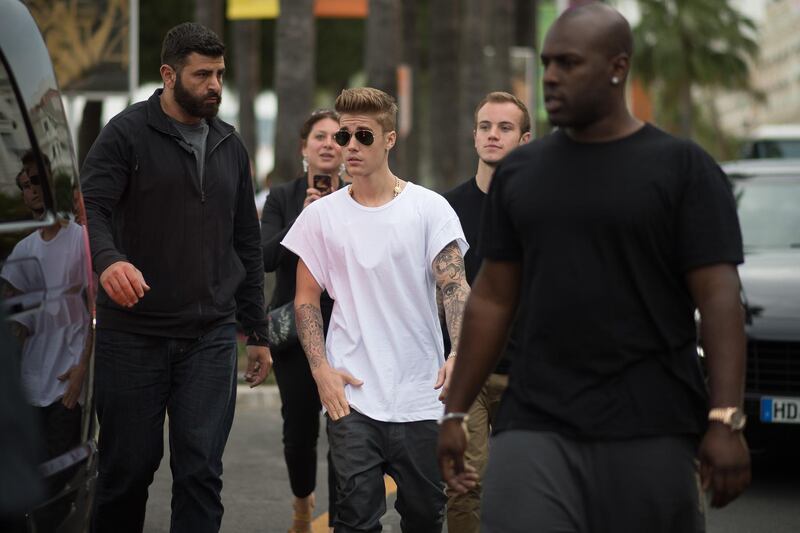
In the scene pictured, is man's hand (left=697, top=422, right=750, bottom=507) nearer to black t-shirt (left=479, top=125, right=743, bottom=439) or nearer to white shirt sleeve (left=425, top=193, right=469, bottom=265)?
black t-shirt (left=479, top=125, right=743, bottom=439)

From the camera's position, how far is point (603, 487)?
396 centimetres

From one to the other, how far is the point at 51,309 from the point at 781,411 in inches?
217

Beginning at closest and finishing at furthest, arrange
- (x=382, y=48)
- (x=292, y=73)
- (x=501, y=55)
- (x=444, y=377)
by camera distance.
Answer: (x=444, y=377)
(x=292, y=73)
(x=382, y=48)
(x=501, y=55)

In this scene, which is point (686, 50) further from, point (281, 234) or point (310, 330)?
point (310, 330)

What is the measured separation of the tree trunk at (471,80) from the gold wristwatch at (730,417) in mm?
22543

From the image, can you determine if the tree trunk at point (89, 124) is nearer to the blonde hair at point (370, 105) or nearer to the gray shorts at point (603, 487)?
the blonde hair at point (370, 105)

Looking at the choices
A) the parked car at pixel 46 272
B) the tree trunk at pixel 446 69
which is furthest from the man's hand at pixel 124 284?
the tree trunk at pixel 446 69

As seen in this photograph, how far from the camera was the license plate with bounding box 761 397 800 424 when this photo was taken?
8.68 m

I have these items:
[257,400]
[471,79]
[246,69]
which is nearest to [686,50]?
[246,69]

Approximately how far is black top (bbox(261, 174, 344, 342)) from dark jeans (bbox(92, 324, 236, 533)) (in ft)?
4.16

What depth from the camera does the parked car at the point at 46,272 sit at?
395 centimetres

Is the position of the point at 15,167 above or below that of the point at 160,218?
above

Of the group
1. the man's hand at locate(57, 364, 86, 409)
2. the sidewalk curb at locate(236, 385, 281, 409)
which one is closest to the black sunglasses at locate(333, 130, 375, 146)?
the man's hand at locate(57, 364, 86, 409)

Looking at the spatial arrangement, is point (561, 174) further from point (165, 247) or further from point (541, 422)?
point (165, 247)
